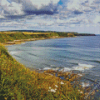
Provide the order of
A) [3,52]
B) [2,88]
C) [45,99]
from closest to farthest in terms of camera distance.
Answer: [2,88], [45,99], [3,52]

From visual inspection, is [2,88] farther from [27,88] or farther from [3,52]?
[3,52]

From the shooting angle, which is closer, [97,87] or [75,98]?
[75,98]

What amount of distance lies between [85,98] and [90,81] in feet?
17.2

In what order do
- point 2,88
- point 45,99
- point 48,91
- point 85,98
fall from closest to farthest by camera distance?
point 2,88 → point 45,99 → point 48,91 → point 85,98

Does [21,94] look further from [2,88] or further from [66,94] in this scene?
[66,94]

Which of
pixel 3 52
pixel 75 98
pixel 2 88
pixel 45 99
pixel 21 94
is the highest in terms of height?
pixel 3 52

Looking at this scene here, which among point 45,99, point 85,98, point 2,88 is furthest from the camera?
point 85,98

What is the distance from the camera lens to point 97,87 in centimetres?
1345

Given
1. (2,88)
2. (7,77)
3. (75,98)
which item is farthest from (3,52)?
(75,98)

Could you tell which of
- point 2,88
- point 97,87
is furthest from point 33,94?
point 97,87

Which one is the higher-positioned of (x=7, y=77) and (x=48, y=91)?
(x=7, y=77)

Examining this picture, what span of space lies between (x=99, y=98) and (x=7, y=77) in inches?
323

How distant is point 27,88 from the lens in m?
8.38

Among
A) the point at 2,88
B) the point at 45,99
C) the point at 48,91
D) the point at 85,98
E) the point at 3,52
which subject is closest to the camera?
the point at 2,88
